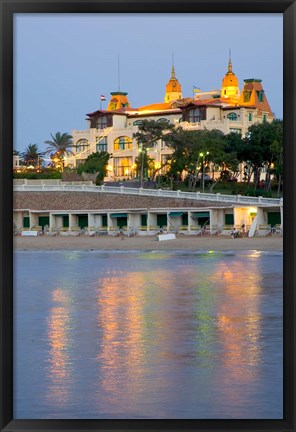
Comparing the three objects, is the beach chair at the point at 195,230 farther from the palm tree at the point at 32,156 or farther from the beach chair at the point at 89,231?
the palm tree at the point at 32,156

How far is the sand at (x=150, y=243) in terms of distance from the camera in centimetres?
3856

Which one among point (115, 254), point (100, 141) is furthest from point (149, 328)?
point (100, 141)

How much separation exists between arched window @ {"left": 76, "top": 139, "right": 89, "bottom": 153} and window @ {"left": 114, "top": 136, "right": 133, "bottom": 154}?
16.3 ft

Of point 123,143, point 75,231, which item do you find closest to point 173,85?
point 123,143

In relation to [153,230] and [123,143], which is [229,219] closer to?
[153,230]

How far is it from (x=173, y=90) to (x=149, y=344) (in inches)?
3826

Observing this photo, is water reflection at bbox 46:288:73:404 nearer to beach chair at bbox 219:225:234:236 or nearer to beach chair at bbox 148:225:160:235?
beach chair at bbox 219:225:234:236

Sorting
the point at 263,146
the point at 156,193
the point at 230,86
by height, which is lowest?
the point at 156,193

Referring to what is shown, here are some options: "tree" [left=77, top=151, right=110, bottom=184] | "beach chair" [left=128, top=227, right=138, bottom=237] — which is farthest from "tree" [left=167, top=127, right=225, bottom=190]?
"beach chair" [left=128, top=227, right=138, bottom=237]

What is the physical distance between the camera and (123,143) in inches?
3332

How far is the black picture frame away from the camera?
143 inches

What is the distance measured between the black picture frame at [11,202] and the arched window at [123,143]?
262 ft

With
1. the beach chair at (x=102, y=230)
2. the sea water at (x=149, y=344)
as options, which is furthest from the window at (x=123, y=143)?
the sea water at (x=149, y=344)

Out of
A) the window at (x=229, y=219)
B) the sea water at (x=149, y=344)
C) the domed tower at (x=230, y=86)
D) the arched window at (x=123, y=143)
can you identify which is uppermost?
the domed tower at (x=230, y=86)
